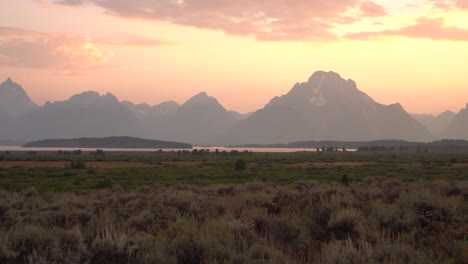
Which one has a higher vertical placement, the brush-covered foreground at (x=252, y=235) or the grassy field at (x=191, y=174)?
the brush-covered foreground at (x=252, y=235)

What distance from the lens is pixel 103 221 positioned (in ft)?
36.0

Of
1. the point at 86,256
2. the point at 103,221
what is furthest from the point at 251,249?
the point at 103,221

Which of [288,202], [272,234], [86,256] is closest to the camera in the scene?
[86,256]

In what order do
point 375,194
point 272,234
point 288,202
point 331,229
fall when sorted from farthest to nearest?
point 375,194
point 288,202
point 331,229
point 272,234

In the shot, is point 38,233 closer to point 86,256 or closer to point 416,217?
point 86,256

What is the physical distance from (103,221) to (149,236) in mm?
2722

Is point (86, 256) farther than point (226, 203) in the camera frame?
No

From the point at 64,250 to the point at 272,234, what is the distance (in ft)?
13.8

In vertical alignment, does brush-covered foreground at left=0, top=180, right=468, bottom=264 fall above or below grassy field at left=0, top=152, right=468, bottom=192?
above

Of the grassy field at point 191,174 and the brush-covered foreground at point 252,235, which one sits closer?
the brush-covered foreground at point 252,235

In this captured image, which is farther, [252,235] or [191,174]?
[191,174]

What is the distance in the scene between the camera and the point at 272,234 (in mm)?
9883

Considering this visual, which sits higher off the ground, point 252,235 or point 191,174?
point 252,235

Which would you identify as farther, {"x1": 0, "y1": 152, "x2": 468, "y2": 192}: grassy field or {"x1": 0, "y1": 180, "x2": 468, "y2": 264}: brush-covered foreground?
{"x1": 0, "y1": 152, "x2": 468, "y2": 192}: grassy field
